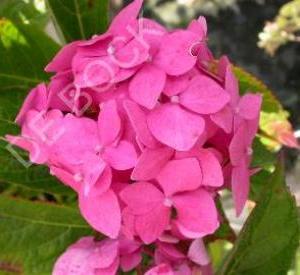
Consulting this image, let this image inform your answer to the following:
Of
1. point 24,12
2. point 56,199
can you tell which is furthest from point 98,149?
point 24,12

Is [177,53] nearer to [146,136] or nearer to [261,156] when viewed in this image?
[146,136]

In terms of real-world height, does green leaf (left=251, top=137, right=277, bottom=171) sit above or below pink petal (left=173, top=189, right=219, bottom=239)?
below

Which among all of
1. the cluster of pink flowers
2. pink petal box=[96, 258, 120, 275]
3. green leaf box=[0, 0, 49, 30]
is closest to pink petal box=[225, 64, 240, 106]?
the cluster of pink flowers

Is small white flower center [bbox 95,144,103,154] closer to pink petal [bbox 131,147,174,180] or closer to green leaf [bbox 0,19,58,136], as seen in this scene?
pink petal [bbox 131,147,174,180]

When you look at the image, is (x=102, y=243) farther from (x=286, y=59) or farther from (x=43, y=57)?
(x=286, y=59)

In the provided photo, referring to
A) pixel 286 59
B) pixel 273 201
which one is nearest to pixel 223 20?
pixel 286 59

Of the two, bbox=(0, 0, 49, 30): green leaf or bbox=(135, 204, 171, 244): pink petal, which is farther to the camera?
bbox=(0, 0, 49, 30): green leaf

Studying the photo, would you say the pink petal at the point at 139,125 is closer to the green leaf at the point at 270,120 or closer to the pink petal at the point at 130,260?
the pink petal at the point at 130,260
